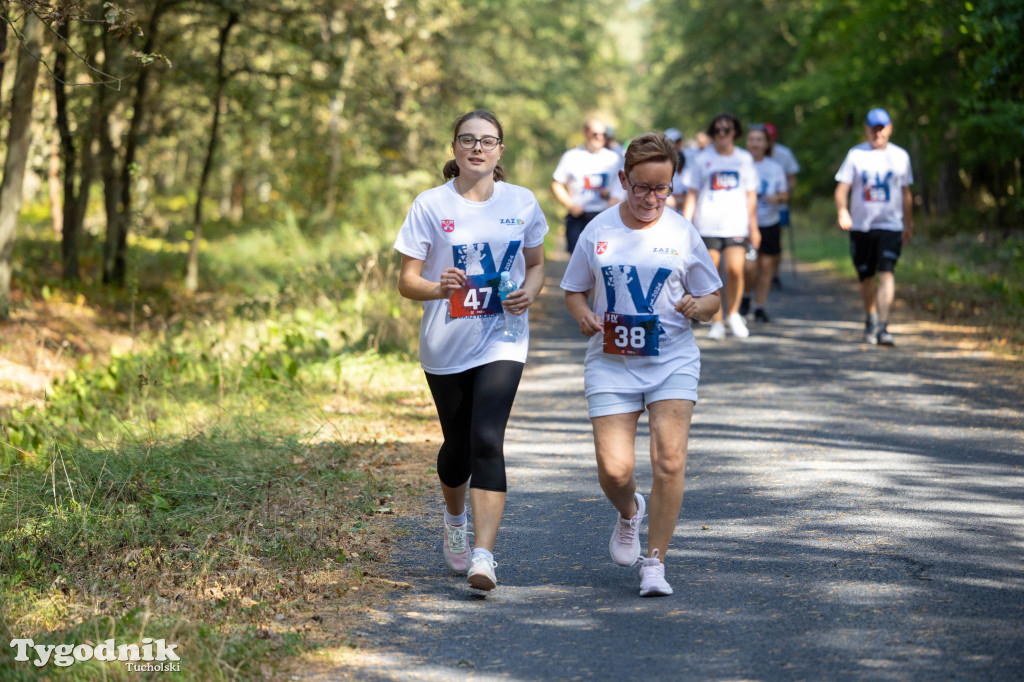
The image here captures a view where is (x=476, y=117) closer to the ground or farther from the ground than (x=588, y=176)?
closer to the ground

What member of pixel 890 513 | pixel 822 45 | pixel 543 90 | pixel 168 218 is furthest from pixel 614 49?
pixel 890 513

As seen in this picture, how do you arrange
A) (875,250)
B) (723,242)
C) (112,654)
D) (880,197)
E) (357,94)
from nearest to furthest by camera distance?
(112,654), (880,197), (875,250), (723,242), (357,94)

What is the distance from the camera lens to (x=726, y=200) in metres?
11.9

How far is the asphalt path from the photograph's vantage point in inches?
165

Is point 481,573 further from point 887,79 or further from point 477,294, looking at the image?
point 887,79

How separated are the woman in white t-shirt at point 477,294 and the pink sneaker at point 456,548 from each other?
0.29 meters

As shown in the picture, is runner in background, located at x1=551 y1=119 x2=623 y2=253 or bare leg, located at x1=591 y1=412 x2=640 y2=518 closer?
bare leg, located at x1=591 y1=412 x2=640 y2=518

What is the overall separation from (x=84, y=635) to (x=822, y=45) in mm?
27185

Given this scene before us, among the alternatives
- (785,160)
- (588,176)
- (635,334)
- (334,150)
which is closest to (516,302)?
(635,334)

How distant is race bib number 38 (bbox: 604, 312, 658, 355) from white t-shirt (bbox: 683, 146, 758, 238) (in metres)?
7.30

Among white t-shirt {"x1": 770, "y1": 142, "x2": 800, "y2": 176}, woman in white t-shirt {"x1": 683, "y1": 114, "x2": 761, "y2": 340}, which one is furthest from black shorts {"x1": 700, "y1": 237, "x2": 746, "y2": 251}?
white t-shirt {"x1": 770, "y1": 142, "x2": 800, "y2": 176}

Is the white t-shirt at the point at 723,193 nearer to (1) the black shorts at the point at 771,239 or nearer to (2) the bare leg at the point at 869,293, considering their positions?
(2) the bare leg at the point at 869,293

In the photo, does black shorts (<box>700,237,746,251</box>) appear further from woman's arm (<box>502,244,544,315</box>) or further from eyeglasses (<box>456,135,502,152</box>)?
eyeglasses (<box>456,135,502,152</box>)

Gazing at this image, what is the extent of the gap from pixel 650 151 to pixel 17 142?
11226 mm
